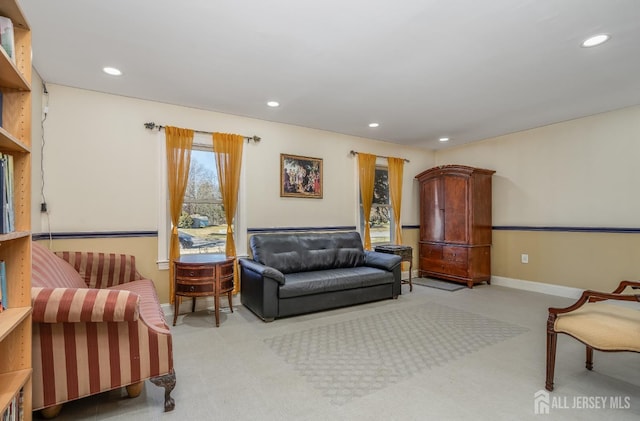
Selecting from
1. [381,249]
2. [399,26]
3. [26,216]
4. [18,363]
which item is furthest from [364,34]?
[381,249]

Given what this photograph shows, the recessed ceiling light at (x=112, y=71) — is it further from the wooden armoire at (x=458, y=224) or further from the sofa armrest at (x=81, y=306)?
the wooden armoire at (x=458, y=224)

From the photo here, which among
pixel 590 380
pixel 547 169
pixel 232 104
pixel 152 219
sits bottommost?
pixel 590 380

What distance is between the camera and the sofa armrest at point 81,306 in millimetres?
1565

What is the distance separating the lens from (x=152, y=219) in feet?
11.7

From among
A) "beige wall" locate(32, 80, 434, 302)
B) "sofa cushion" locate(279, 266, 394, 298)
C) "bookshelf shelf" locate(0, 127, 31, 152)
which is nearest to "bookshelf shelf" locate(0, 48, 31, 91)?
"bookshelf shelf" locate(0, 127, 31, 152)

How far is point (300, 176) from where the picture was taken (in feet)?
15.0

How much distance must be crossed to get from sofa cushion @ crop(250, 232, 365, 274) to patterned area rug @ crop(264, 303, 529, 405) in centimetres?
98

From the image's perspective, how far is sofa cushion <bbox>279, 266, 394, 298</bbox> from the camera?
11.2 feet

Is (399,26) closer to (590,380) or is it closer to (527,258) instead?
(590,380)

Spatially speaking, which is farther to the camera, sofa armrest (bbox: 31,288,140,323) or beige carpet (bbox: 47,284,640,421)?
beige carpet (bbox: 47,284,640,421)

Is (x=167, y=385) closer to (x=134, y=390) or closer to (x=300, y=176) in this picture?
(x=134, y=390)

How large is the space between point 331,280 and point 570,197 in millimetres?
3577

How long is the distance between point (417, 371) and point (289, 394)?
943mm

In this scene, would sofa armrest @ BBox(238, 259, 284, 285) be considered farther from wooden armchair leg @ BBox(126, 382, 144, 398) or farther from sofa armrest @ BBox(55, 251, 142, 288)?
wooden armchair leg @ BBox(126, 382, 144, 398)
